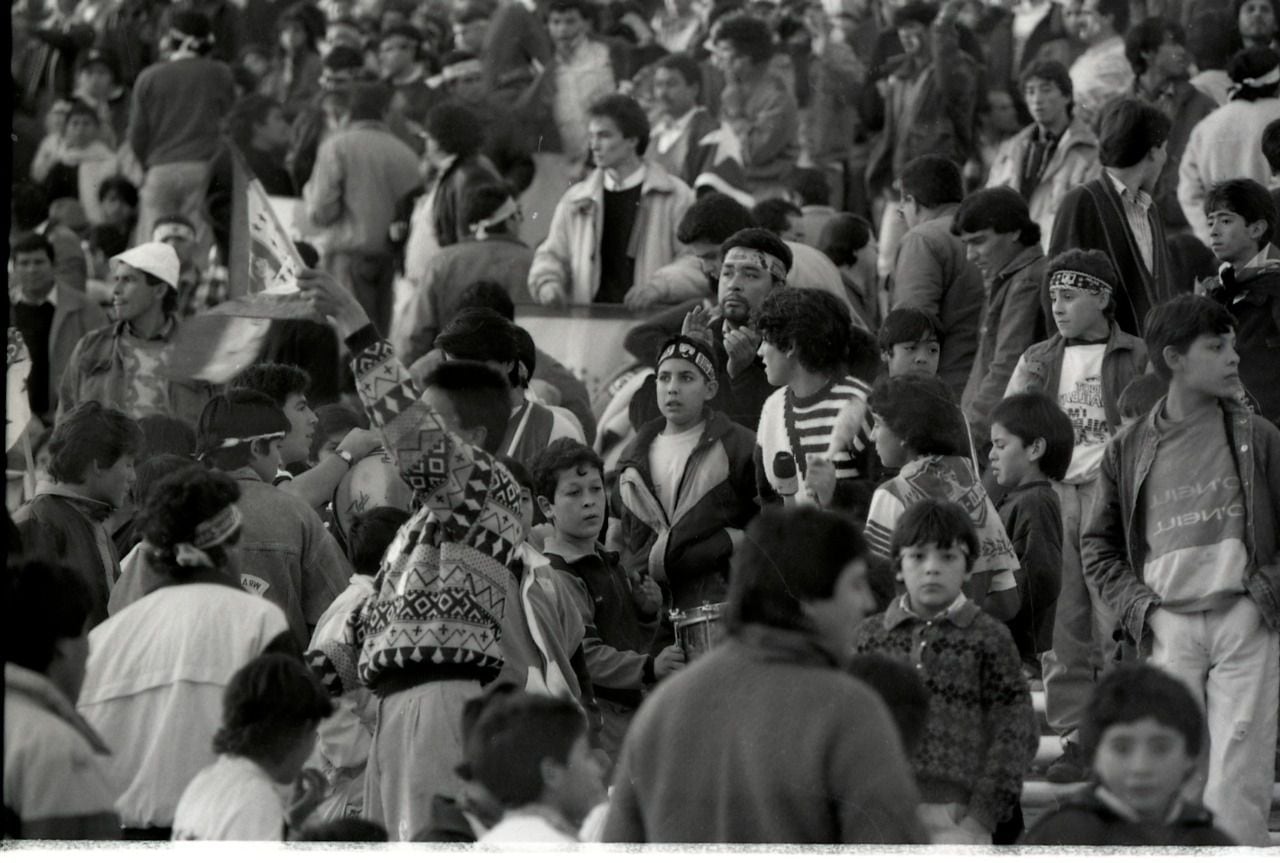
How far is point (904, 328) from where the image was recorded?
9109 mm

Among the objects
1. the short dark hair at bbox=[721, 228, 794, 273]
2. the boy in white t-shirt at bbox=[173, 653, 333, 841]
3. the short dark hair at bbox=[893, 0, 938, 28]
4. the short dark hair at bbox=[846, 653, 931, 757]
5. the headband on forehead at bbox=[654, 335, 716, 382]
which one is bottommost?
the boy in white t-shirt at bbox=[173, 653, 333, 841]

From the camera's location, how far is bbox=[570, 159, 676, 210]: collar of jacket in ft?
36.5

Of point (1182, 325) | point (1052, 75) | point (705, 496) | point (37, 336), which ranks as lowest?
point (705, 496)

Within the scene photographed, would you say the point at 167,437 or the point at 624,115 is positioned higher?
the point at 624,115

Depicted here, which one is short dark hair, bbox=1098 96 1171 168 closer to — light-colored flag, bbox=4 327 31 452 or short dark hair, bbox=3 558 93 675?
light-colored flag, bbox=4 327 31 452

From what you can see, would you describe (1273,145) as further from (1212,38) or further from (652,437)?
(652,437)

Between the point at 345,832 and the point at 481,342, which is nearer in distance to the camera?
the point at 345,832

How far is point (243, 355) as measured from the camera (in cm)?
1016

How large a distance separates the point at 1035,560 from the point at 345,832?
103 inches

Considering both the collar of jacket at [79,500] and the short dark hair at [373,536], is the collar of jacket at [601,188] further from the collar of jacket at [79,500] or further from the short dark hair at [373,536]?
the collar of jacket at [79,500]

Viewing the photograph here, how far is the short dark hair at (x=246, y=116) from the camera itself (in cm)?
1488

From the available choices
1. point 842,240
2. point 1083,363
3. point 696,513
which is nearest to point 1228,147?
point 842,240

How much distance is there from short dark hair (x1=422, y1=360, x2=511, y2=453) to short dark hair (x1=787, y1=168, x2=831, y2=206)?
547 cm

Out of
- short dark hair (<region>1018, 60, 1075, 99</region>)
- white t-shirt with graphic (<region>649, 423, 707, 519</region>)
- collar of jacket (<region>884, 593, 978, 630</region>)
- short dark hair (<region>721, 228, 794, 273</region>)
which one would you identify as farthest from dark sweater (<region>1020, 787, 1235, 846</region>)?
short dark hair (<region>1018, 60, 1075, 99</region>)
